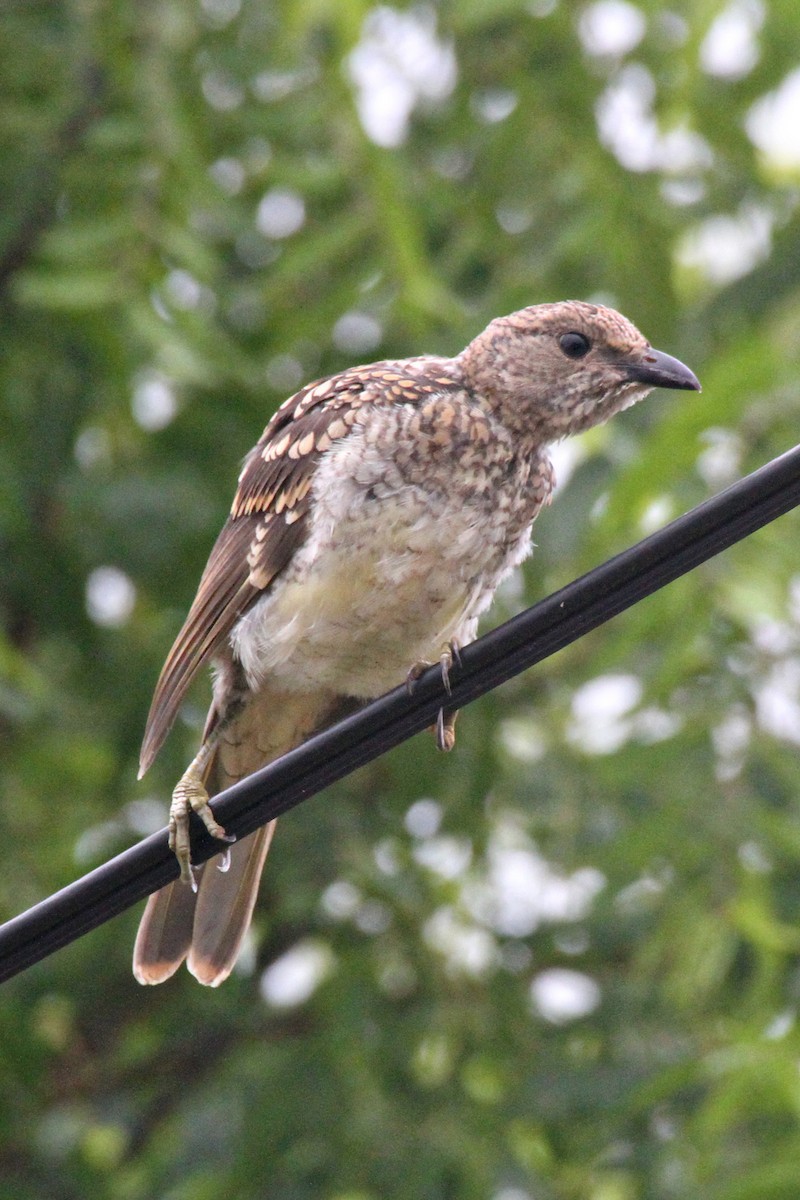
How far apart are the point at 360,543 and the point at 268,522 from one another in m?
0.36

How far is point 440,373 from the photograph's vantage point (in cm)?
404

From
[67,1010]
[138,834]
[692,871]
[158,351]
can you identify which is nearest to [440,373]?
A: [158,351]

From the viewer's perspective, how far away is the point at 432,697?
2684 mm

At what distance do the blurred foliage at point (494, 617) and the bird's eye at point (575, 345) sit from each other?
282 mm

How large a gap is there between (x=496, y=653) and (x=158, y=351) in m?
2.34

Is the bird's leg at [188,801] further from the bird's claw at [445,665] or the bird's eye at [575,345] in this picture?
the bird's eye at [575,345]

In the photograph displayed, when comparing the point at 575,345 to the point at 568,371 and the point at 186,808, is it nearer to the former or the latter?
the point at 568,371

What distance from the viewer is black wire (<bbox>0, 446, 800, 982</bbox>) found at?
2.44 meters

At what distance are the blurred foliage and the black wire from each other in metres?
1.48

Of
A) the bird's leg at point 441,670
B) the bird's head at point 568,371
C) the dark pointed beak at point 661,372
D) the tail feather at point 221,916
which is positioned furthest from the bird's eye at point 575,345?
the tail feather at point 221,916

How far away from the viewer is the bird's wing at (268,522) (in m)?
3.84

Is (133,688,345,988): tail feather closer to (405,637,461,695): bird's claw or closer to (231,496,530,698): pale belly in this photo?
(231,496,530,698): pale belly

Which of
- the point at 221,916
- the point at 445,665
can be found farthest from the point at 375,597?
the point at 221,916

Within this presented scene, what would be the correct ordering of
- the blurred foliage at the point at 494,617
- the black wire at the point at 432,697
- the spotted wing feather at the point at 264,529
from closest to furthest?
1. the black wire at the point at 432,697
2. the spotted wing feather at the point at 264,529
3. the blurred foliage at the point at 494,617
